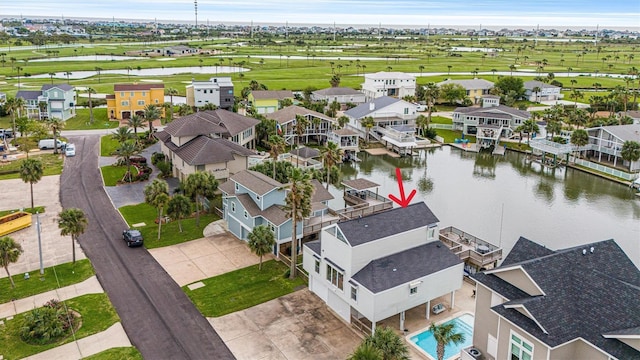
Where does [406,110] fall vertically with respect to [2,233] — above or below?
above

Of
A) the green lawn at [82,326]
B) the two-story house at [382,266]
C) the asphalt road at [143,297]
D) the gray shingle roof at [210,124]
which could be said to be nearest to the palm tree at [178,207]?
the asphalt road at [143,297]

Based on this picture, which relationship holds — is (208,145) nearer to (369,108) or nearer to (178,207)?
(178,207)

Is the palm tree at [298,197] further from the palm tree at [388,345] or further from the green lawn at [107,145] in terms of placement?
the green lawn at [107,145]

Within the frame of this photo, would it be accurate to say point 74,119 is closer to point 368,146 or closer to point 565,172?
point 368,146

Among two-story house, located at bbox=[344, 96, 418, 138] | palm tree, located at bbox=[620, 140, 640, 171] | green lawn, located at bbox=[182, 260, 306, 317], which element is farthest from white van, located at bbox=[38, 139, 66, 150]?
palm tree, located at bbox=[620, 140, 640, 171]

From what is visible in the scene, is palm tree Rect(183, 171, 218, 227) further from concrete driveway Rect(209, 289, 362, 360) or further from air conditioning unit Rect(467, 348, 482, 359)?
air conditioning unit Rect(467, 348, 482, 359)

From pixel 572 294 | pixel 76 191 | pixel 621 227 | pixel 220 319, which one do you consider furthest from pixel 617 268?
pixel 76 191

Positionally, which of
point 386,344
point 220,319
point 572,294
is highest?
point 572,294
